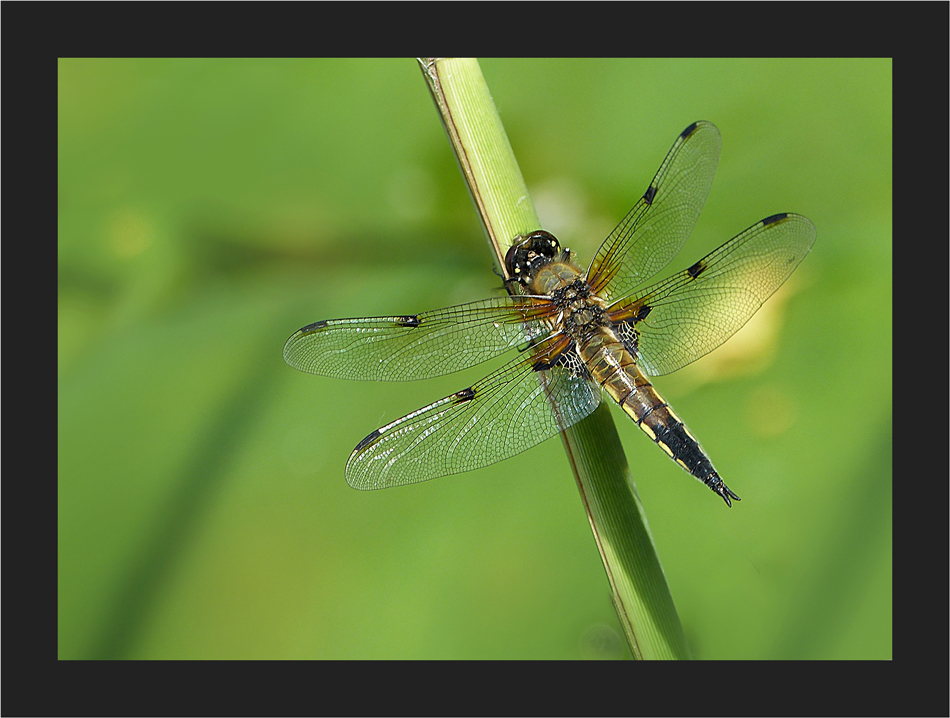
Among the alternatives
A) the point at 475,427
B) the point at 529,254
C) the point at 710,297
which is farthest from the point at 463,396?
the point at 710,297

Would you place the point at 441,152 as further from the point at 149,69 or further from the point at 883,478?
the point at 883,478

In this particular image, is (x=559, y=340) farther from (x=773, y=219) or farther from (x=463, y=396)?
(x=773, y=219)

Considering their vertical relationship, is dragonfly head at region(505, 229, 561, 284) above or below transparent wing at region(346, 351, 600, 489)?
above

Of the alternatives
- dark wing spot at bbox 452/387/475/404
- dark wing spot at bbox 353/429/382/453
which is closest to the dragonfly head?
dark wing spot at bbox 452/387/475/404

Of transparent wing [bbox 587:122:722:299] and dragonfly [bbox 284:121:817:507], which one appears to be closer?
dragonfly [bbox 284:121:817:507]

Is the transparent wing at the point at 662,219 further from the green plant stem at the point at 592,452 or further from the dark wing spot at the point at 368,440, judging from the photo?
the dark wing spot at the point at 368,440

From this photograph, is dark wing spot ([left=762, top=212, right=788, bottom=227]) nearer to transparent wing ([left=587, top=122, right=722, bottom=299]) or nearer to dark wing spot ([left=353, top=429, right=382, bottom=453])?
transparent wing ([left=587, top=122, right=722, bottom=299])
